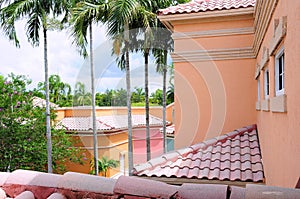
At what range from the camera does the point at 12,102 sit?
43.6 ft

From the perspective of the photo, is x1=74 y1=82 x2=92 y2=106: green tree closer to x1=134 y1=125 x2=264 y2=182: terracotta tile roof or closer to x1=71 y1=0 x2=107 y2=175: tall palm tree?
x1=71 y1=0 x2=107 y2=175: tall palm tree

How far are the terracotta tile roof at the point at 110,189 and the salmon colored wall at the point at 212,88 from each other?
6012 millimetres

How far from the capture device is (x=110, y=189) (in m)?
1.99

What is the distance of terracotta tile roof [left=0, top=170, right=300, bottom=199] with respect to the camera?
1.71 metres

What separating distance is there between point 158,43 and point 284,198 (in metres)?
13.5

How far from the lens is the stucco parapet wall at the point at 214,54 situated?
7.52 meters

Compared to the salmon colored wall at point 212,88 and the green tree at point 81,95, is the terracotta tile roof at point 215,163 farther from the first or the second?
the green tree at point 81,95

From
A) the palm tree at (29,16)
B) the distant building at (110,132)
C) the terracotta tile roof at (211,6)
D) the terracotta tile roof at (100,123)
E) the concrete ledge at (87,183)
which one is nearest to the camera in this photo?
the concrete ledge at (87,183)

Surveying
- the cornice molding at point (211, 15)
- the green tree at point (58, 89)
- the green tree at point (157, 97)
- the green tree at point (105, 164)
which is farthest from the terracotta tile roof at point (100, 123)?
the cornice molding at point (211, 15)

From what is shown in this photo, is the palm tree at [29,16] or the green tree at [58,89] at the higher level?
the palm tree at [29,16]

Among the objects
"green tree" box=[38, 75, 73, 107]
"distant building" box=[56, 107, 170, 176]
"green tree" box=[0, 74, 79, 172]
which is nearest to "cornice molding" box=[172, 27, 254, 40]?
"green tree" box=[0, 74, 79, 172]

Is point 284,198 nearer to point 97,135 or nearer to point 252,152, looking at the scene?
point 252,152

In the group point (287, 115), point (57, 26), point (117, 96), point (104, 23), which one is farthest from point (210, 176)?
point (117, 96)

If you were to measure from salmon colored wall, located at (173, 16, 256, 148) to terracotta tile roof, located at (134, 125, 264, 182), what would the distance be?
1212 mm
